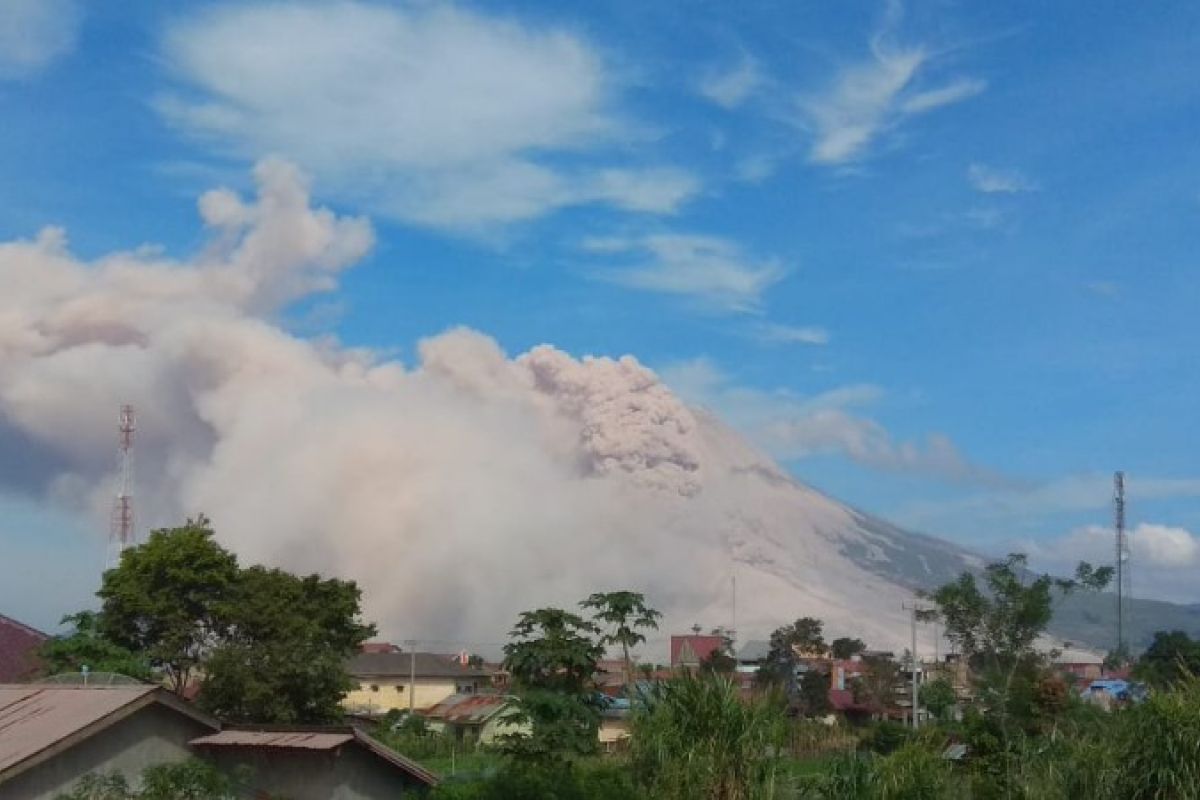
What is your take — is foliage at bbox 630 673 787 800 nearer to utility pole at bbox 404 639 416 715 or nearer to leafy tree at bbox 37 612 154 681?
leafy tree at bbox 37 612 154 681

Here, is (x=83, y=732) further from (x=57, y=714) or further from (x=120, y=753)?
(x=57, y=714)

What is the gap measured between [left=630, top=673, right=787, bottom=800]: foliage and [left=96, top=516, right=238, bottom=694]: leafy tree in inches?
1121

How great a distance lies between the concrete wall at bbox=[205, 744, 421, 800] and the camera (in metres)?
24.8

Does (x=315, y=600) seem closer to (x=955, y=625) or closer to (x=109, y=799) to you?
(x=109, y=799)

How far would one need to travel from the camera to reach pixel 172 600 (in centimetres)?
5069

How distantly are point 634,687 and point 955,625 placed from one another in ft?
165

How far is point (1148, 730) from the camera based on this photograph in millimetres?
25219

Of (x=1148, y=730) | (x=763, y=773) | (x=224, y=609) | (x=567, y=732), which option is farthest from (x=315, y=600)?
(x=1148, y=730)

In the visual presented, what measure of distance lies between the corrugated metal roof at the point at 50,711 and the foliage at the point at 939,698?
157 feet

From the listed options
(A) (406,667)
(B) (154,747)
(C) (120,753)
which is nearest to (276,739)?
(B) (154,747)

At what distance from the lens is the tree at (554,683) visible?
34594 millimetres

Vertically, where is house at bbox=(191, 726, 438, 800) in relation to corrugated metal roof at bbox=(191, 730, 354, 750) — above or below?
below

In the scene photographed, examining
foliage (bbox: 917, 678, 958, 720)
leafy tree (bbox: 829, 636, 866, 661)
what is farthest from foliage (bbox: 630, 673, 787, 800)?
leafy tree (bbox: 829, 636, 866, 661)

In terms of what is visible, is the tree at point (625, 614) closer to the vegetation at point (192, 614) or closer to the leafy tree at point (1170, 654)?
the vegetation at point (192, 614)
